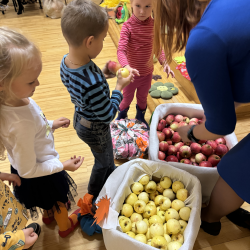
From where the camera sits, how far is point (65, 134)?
1990 millimetres

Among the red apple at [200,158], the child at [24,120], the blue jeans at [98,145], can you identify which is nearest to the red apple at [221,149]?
the red apple at [200,158]

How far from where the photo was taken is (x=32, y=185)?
109 cm

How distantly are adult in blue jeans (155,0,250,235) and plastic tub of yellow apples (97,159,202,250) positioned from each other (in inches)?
10.6

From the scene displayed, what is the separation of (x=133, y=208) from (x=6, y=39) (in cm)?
96

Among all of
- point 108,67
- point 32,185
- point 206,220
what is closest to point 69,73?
point 108,67

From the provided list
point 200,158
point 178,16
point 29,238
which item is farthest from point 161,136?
point 29,238

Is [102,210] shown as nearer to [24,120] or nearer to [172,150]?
[24,120]

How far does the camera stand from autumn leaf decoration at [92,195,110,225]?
1.04 meters

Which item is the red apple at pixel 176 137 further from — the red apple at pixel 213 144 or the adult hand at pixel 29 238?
the adult hand at pixel 29 238

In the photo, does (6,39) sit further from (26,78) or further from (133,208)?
(133,208)

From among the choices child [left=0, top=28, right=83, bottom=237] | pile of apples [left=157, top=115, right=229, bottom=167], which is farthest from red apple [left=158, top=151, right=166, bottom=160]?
child [left=0, top=28, right=83, bottom=237]

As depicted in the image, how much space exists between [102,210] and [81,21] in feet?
2.72

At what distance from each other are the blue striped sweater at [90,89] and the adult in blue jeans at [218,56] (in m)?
0.33

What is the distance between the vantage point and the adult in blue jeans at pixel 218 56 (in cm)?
62
